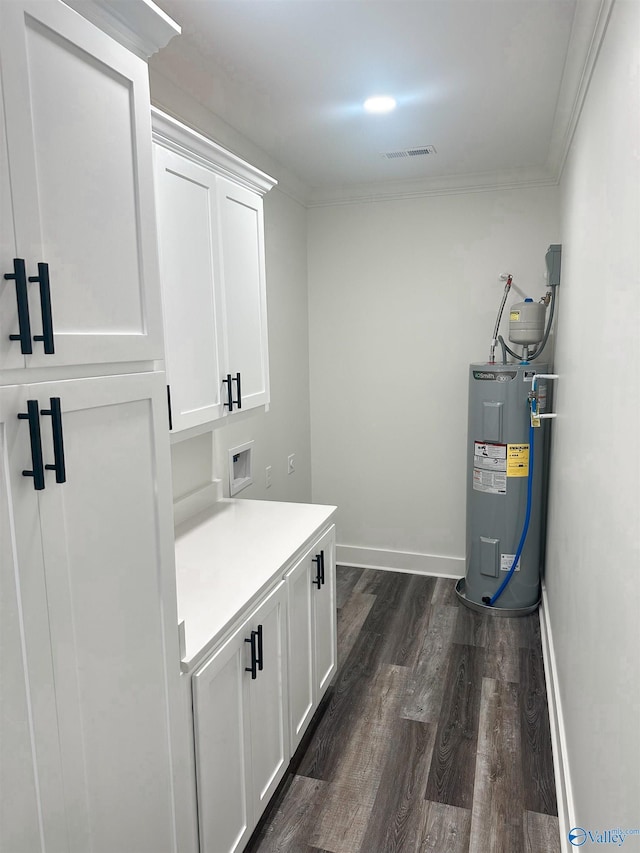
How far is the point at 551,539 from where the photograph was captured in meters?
3.09

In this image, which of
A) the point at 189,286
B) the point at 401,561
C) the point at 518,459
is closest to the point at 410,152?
the point at 518,459

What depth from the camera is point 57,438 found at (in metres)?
0.96

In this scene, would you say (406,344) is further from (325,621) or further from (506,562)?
(325,621)

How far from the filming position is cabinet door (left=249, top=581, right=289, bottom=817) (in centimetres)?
184

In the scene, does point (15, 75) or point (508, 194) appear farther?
point (508, 194)

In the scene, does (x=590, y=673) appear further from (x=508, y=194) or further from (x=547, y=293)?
(x=508, y=194)

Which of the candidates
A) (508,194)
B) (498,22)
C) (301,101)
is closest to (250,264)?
(301,101)

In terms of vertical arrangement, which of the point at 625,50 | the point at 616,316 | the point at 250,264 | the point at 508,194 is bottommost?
the point at 616,316

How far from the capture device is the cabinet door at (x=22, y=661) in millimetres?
899

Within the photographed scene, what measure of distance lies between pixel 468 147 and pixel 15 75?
2.76 m

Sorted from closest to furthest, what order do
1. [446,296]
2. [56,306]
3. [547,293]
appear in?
[56,306] → [547,293] → [446,296]

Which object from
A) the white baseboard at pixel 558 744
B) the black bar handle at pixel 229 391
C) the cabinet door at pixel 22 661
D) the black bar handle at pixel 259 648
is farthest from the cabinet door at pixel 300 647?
the cabinet door at pixel 22 661

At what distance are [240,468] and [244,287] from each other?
3.64 ft

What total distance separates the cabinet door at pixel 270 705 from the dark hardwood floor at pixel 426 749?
0.56 feet
